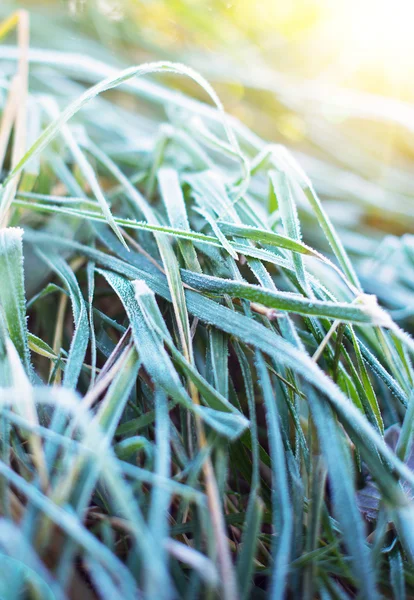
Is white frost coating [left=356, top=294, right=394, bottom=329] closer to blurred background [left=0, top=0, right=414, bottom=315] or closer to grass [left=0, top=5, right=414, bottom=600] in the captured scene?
grass [left=0, top=5, right=414, bottom=600]

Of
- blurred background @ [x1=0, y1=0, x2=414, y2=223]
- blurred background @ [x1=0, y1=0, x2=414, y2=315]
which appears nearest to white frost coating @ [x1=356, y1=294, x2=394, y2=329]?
blurred background @ [x1=0, y1=0, x2=414, y2=315]

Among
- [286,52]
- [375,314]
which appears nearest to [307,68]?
[286,52]

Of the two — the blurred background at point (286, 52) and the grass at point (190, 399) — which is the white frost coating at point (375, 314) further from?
the blurred background at point (286, 52)

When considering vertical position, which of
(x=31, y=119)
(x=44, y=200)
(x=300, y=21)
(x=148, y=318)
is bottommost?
(x=148, y=318)

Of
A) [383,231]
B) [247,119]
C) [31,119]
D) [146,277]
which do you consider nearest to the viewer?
[146,277]

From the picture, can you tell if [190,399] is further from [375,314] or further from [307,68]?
[307,68]

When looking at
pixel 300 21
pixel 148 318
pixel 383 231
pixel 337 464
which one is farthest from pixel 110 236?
pixel 300 21

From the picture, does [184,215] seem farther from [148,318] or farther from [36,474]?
[36,474]

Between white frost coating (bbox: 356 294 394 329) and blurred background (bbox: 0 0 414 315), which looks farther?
blurred background (bbox: 0 0 414 315)

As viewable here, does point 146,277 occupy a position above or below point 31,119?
below
